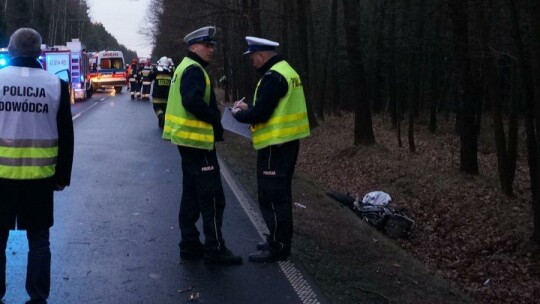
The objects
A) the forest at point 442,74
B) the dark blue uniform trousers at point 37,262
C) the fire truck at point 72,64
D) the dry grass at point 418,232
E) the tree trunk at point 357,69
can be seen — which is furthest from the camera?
the fire truck at point 72,64

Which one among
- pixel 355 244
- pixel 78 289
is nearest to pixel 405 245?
pixel 355 244

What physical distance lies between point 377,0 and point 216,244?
2401 centimetres

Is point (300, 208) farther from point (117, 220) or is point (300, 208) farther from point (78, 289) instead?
point (78, 289)

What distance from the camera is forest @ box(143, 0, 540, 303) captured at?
10859 mm

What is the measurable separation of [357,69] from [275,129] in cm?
1295

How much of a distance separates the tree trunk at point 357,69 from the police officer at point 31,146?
14542mm

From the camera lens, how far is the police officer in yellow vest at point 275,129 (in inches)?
266

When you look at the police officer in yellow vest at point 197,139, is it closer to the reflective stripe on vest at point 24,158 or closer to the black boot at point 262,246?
the black boot at point 262,246

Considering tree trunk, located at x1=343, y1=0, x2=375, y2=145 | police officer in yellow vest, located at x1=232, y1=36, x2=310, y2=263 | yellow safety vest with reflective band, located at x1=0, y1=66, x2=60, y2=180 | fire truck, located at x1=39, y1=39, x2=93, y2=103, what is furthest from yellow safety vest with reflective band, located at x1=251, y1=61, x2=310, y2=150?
fire truck, located at x1=39, y1=39, x2=93, y2=103

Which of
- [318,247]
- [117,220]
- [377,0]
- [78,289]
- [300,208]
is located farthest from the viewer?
[377,0]

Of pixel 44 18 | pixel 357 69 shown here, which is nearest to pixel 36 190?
pixel 357 69

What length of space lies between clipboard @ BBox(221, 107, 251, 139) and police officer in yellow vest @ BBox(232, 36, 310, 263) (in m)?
0.38

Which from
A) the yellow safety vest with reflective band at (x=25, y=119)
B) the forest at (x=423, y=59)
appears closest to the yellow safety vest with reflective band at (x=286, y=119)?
the yellow safety vest with reflective band at (x=25, y=119)

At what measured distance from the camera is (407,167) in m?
16.3
